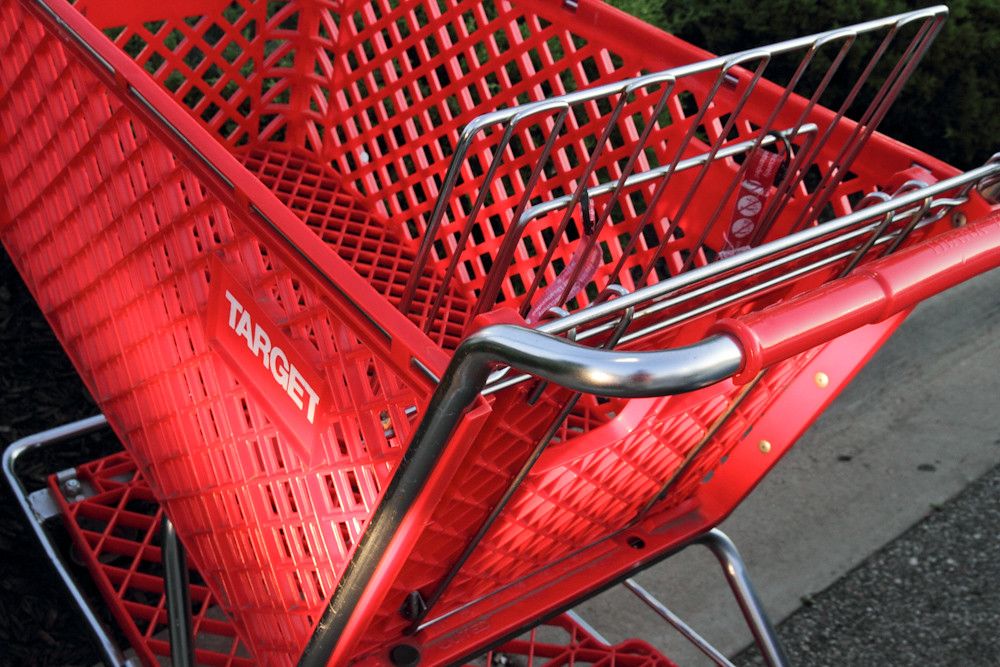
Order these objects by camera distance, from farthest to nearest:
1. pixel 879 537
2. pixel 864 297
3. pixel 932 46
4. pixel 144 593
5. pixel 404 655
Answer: pixel 932 46, pixel 879 537, pixel 144 593, pixel 404 655, pixel 864 297

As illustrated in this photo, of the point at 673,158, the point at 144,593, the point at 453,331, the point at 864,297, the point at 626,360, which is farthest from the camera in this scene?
the point at 144,593

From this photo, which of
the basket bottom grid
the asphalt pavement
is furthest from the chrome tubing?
the asphalt pavement

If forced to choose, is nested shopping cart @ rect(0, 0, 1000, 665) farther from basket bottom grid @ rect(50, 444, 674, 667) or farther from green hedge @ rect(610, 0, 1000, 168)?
green hedge @ rect(610, 0, 1000, 168)

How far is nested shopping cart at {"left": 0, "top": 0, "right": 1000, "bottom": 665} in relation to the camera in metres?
1.04

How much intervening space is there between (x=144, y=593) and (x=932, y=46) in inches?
123

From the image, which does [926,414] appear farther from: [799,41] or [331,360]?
[331,360]

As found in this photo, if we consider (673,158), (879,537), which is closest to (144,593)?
(673,158)

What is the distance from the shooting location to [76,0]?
2.03 meters

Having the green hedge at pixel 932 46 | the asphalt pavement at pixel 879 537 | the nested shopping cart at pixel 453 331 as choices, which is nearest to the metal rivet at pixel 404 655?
the nested shopping cart at pixel 453 331

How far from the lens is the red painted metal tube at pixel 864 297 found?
93 cm

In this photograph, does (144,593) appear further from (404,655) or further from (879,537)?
(879,537)

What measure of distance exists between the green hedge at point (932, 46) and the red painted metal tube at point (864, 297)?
226cm

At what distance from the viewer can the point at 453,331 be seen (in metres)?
2.12

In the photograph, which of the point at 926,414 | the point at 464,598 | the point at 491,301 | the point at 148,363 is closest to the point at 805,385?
the point at 491,301
